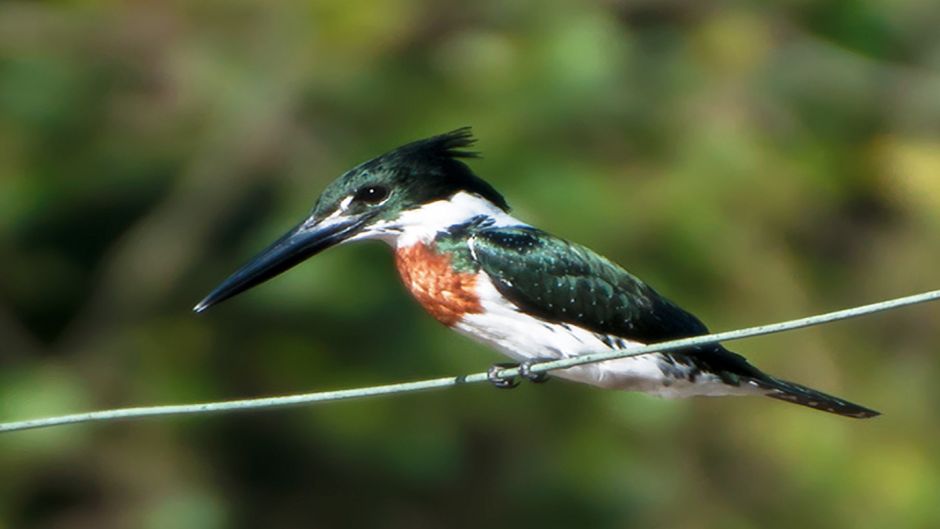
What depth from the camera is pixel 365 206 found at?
159 inches

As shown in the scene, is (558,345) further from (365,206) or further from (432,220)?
(365,206)

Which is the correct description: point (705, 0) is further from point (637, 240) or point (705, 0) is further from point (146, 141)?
point (146, 141)

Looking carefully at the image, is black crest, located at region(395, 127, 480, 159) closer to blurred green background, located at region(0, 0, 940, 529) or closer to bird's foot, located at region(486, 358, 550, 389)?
bird's foot, located at region(486, 358, 550, 389)

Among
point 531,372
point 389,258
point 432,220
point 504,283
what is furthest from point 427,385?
point 389,258

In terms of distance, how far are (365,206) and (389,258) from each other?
3283mm

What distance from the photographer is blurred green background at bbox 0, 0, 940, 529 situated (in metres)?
7.46

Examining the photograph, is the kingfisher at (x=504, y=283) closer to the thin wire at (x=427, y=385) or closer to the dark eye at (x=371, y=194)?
the dark eye at (x=371, y=194)

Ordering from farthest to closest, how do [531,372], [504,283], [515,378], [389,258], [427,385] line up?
[389,258] → [504,283] → [515,378] → [531,372] → [427,385]

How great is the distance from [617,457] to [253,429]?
145 centimetres

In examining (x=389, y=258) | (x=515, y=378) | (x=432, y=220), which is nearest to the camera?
(x=515, y=378)

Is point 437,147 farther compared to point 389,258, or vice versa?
point 389,258

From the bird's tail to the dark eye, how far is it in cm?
77

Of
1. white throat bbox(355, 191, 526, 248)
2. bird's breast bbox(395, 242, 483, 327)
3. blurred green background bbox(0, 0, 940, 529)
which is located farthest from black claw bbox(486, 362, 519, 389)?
blurred green background bbox(0, 0, 940, 529)

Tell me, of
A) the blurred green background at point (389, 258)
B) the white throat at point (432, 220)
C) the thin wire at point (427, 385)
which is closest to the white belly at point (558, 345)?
the white throat at point (432, 220)
